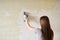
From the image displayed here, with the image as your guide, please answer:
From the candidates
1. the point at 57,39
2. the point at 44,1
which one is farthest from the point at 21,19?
the point at 57,39

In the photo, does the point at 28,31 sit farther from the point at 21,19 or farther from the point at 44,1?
the point at 44,1

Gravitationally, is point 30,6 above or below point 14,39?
above

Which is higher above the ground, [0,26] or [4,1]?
[4,1]

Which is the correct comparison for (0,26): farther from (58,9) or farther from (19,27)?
(58,9)

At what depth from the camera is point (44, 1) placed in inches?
98.1

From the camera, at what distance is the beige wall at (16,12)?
2467 mm

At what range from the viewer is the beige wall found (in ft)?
8.09

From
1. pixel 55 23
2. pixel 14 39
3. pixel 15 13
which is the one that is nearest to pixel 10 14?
pixel 15 13

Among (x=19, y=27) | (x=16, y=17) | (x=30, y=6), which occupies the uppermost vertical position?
(x=30, y=6)

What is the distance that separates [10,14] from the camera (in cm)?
248

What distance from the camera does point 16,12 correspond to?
2480 mm

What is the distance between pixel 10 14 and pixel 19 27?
0.25m

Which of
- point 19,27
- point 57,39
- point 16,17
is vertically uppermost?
point 16,17

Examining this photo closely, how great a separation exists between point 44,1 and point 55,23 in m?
0.40
